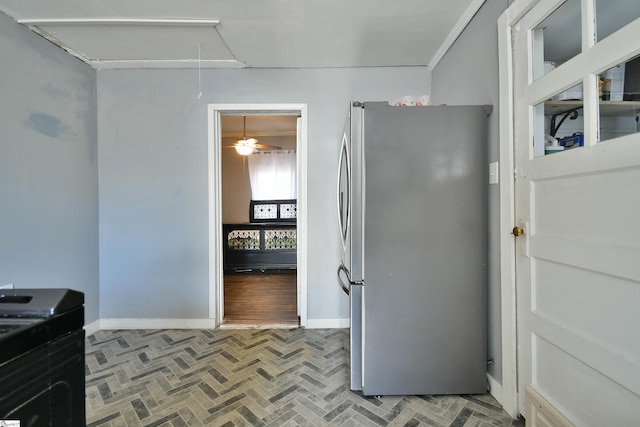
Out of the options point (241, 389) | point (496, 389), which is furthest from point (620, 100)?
point (241, 389)

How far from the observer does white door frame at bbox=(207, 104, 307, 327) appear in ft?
8.08

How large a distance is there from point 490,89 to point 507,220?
2.68 feet

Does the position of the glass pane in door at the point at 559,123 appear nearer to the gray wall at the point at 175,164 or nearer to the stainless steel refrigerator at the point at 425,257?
the stainless steel refrigerator at the point at 425,257

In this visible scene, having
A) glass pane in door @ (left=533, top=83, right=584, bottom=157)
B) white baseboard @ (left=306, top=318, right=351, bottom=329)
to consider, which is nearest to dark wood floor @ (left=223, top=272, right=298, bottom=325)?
white baseboard @ (left=306, top=318, right=351, bottom=329)

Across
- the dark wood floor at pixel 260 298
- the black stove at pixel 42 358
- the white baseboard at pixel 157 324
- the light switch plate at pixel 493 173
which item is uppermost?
the light switch plate at pixel 493 173

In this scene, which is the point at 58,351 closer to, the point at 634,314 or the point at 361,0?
the point at 634,314

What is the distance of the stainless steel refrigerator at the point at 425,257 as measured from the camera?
153cm

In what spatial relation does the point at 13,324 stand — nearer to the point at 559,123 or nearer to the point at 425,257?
the point at 425,257

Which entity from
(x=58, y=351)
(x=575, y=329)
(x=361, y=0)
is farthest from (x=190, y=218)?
(x=575, y=329)

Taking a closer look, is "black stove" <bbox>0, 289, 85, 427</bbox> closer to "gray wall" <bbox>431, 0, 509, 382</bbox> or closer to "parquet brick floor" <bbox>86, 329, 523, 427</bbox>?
"parquet brick floor" <bbox>86, 329, 523, 427</bbox>

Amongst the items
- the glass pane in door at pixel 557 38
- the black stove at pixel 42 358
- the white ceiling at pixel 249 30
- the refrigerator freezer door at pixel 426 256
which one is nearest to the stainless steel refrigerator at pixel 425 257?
the refrigerator freezer door at pixel 426 256

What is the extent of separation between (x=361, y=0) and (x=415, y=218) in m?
1.42

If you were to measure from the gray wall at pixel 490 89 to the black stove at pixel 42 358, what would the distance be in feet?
6.36

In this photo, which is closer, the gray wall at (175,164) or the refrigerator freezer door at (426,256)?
the refrigerator freezer door at (426,256)
